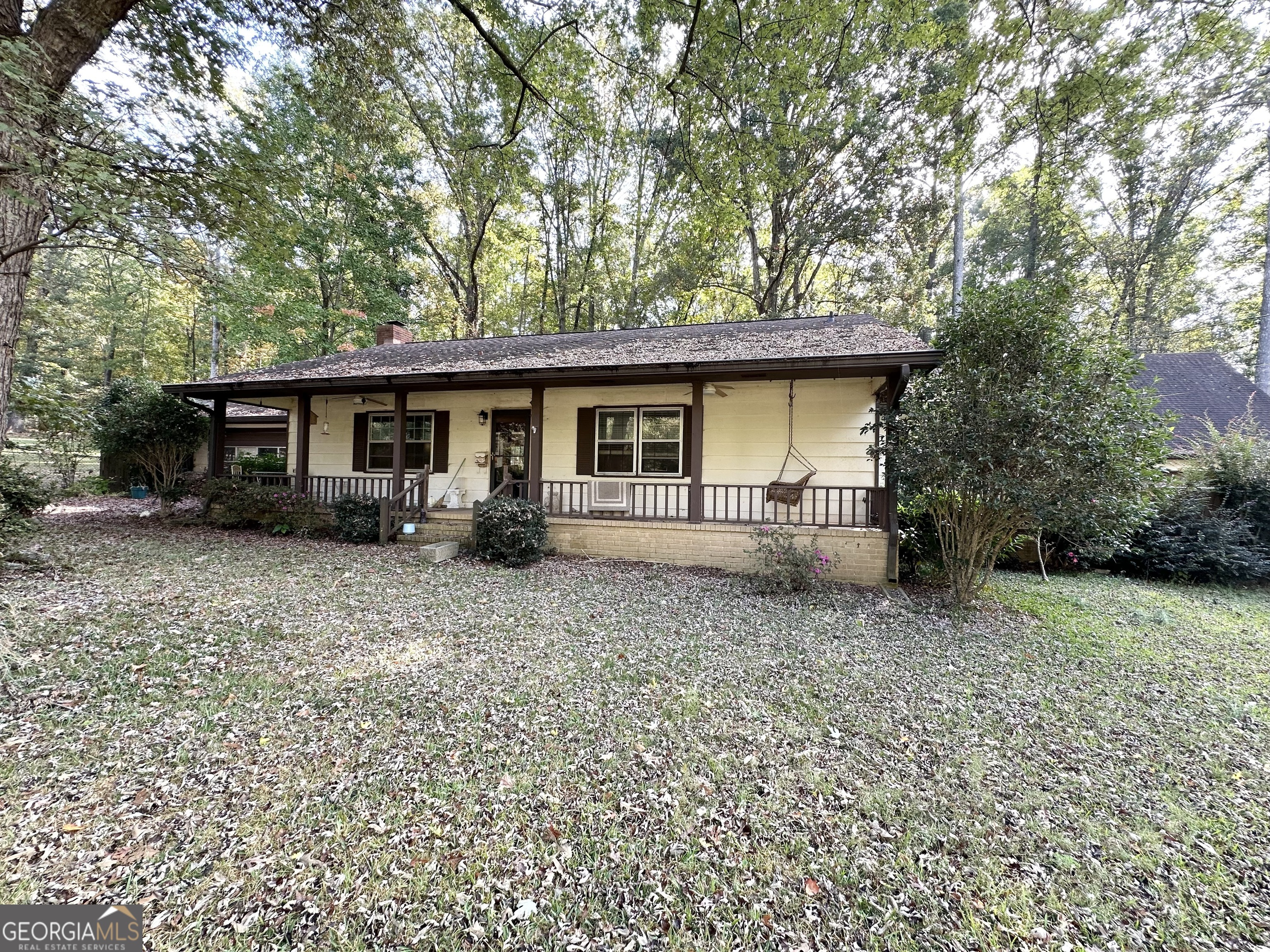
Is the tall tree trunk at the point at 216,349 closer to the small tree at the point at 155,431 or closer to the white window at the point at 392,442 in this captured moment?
the small tree at the point at 155,431

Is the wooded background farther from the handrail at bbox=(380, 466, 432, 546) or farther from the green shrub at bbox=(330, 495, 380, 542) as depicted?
the handrail at bbox=(380, 466, 432, 546)

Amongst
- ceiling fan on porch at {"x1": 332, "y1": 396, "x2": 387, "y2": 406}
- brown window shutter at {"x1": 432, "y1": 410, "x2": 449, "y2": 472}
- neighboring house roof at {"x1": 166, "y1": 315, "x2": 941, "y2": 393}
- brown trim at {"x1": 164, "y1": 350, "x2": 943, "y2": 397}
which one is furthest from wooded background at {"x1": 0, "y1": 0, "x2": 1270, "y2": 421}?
brown window shutter at {"x1": 432, "y1": 410, "x2": 449, "y2": 472}

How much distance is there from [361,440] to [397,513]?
9.89 ft

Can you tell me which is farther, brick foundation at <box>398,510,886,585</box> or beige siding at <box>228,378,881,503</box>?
beige siding at <box>228,378,881,503</box>

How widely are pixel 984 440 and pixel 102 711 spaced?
7646 mm

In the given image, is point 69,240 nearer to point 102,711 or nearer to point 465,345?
point 102,711

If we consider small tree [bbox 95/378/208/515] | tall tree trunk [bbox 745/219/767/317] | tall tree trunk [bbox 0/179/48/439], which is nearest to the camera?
tall tree trunk [bbox 0/179/48/439]

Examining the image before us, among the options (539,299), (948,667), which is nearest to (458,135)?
(539,299)

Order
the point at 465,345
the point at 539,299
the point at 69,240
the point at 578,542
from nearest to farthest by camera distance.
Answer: the point at 69,240 → the point at 578,542 → the point at 465,345 → the point at 539,299

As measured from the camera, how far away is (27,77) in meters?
3.58

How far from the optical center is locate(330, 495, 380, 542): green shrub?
8.57m

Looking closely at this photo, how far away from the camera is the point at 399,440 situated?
29.7 feet

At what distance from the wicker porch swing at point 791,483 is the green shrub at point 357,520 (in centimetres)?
707

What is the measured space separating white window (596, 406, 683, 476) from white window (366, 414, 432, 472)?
4.01m
